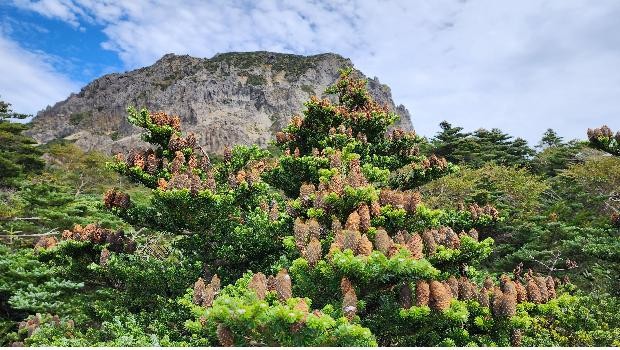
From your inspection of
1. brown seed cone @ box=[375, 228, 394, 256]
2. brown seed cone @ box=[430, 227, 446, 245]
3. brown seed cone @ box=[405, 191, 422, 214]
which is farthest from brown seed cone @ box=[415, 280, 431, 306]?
→ brown seed cone @ box=[405, 191, 422, 214]

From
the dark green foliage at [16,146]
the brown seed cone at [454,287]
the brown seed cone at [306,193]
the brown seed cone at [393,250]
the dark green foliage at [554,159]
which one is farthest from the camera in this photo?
the dark green foliage at [554,159]

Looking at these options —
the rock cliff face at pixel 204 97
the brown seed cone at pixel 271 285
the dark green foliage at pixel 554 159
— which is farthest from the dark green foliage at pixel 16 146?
the rock cliff face at pixel 204 97

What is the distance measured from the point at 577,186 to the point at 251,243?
773 inches

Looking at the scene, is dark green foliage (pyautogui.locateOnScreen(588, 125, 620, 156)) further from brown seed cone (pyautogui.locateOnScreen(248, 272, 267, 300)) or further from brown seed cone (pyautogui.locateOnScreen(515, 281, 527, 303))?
brown seed cone (pyautogui.locateOnScreen(248, 272, 267, 300))

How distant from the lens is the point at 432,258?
19.5 ft

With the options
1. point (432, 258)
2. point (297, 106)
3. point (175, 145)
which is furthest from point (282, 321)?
point (297, 106)

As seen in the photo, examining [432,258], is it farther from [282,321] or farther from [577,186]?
[577,186]

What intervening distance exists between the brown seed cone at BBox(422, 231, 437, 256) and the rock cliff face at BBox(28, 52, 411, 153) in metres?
93.4

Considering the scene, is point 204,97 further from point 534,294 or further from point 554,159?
point 534,294

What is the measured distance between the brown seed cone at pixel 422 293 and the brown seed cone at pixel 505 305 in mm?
956

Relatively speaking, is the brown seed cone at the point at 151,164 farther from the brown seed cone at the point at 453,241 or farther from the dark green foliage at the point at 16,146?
the dark green foliage at the point at 16,146

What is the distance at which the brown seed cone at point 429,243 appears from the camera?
19.6 feet

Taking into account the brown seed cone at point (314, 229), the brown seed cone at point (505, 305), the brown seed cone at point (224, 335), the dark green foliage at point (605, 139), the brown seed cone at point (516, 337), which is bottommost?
the brown seed cone at point (516, 337)

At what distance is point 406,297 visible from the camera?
5.05m
